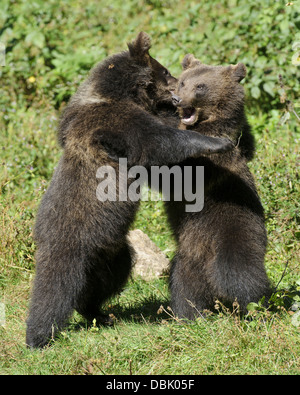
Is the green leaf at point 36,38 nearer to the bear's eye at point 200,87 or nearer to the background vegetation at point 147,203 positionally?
the background vegetation at point 147,203

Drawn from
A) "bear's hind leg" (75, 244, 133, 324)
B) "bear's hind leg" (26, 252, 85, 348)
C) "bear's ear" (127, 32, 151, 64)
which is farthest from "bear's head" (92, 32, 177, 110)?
"bear's hind leg" (26, 252, 85, 348)

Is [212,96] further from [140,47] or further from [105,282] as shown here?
[105,282]

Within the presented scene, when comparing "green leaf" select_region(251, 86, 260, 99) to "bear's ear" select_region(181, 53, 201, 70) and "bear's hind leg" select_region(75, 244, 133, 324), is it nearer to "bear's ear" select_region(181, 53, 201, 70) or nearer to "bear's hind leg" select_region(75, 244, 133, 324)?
"bear's ear" select_region(181, 53, 201, 70)

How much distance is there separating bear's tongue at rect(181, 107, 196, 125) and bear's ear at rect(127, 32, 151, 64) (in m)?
0.60

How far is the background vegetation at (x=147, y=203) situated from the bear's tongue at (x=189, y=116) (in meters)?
0.80

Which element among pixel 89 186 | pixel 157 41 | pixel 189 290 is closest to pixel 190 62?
pixel 89 186

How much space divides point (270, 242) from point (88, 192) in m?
2.71

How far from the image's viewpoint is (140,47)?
17.9ft

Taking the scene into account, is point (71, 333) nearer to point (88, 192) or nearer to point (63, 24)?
point (88, 192)

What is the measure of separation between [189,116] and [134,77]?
2.00 ft

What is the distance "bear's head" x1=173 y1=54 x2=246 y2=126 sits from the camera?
535 centimetres

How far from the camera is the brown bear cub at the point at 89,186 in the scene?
4.92m

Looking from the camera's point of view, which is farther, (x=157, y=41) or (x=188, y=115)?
(x=157, y=41)
